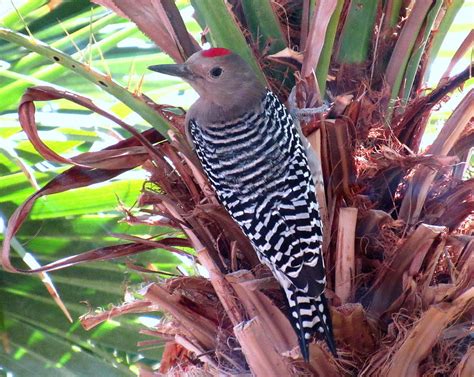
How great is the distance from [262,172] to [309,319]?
66 centimetres

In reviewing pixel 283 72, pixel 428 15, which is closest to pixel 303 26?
pixel 283 72

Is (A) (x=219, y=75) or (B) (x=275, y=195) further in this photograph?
(A) (x=219, y=75)

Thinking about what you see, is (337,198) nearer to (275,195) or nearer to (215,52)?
(275,195)

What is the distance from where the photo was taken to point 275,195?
8.07ft

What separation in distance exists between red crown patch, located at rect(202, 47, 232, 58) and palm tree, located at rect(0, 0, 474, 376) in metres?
0.05

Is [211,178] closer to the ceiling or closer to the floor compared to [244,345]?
closer to the ceiling

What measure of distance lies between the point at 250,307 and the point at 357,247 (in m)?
0.31

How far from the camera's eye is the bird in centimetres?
206

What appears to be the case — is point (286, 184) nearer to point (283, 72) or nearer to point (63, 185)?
point (283, 72)

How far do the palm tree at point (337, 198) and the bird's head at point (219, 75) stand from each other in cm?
7

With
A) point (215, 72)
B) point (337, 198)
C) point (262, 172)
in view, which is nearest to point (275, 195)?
point (262, 172)

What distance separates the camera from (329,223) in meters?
2.11

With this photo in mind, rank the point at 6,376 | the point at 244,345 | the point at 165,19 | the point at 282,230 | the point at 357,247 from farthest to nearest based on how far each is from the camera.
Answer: the point at 6,376, the point at 282,230, the point at 165,19, the point at 357,247, the point at 244,345

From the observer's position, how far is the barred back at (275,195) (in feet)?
6.70
